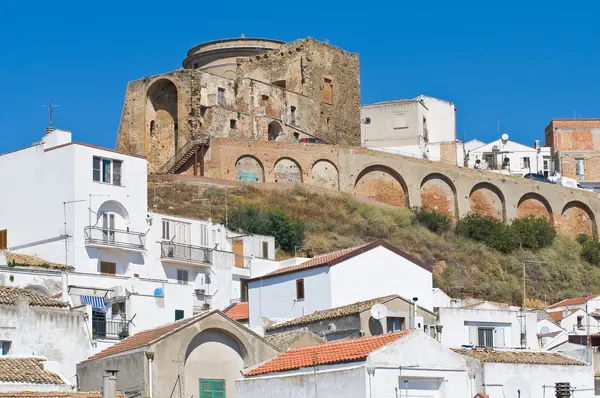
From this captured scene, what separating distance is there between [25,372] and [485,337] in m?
14.8

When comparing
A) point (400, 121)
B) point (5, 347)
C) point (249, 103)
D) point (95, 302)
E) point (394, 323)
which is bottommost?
point (5, 347)

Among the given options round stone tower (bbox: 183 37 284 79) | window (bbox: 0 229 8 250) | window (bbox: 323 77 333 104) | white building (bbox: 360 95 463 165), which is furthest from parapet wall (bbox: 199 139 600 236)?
window (bbox: 0 229 8 250)

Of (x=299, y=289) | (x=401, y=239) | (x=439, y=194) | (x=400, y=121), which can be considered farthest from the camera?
(x=400, y=121)

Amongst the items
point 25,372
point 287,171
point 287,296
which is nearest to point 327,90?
point 287,171

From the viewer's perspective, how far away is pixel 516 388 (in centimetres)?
3275

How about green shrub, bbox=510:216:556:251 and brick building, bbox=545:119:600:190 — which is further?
brick building, bbox=545:119:600:190

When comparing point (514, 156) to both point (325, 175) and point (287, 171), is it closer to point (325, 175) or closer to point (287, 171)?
point (325, 175)

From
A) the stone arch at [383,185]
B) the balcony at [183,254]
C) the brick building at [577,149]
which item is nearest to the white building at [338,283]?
the balcony at [183,254]

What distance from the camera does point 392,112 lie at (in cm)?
10119

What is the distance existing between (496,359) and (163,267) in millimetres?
22371

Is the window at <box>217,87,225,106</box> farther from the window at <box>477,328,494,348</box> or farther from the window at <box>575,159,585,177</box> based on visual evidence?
the window at <box>477,328,494,348</box>

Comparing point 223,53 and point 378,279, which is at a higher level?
point 223,53

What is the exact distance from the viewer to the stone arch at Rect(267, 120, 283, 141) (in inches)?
3529

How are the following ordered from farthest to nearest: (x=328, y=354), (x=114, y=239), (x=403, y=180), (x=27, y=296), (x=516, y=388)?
1. (x=403, y=180)
2. (x=114, y=239)
3. (x=27, y=296)
4. (x=516, y=388)
5. (x=328, y=354)
